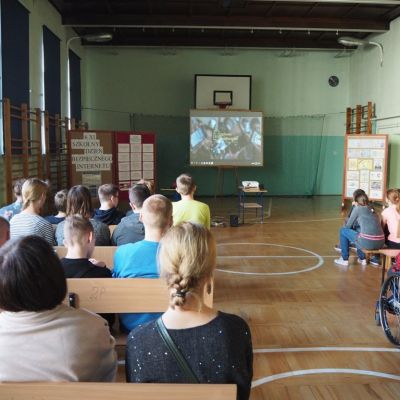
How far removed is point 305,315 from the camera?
Result: 4.12 meters

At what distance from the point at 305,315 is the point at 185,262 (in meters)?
3.00

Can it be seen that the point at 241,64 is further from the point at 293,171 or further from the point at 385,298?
the point at 385,298

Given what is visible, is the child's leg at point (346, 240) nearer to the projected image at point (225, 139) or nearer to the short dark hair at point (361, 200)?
the short dark hair at point (361, 200)

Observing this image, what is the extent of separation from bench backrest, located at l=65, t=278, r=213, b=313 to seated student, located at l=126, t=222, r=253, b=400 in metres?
0.82

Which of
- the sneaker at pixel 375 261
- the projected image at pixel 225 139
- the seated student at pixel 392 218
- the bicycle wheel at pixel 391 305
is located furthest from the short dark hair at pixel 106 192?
the projected image at pixel 225 139

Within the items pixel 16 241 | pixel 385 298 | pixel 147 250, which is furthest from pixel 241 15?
pixel 16 241

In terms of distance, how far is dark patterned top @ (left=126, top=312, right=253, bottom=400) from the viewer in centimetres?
140

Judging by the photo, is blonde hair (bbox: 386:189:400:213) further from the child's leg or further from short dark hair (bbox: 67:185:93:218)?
short dark hair (bbox: 67:185:93:218)

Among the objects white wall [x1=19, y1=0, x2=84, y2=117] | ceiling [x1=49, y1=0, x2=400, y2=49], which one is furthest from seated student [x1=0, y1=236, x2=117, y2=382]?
ceiling [x1=49, y1=0, x2=400, y2=49]

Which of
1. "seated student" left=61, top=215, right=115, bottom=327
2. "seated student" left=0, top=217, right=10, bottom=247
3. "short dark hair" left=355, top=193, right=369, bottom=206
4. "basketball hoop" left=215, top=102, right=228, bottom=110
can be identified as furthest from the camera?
"basketball hoop" left=215, top=102, right=228, bottom=110

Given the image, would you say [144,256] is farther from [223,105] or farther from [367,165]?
[223,105]

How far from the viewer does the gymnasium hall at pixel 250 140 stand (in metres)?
3.33

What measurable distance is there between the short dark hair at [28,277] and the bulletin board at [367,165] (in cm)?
1040

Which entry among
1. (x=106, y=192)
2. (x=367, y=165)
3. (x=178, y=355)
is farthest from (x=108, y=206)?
(x=367, y=165)
